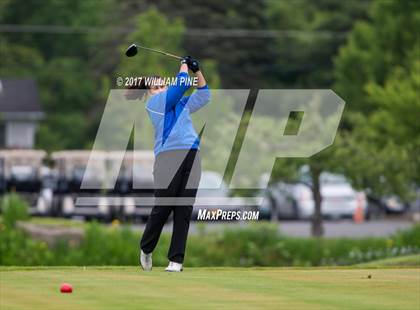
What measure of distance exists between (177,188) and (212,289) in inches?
88.2

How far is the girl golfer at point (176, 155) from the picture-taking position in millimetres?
13352

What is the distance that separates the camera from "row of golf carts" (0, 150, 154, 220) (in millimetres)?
41594

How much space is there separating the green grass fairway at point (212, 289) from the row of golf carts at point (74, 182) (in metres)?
25.3

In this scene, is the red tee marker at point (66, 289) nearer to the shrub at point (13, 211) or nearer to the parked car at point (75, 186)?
the shrub at point (13, 211)

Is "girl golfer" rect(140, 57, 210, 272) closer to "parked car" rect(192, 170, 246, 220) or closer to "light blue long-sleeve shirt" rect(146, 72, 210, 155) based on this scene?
"light blue long-sleeve shirt" rect(146, 72, 210, 155)

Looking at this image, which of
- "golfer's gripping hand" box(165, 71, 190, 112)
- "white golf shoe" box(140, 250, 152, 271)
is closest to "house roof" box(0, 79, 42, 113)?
"white golf shoe" box(140, 250, 152, 271)

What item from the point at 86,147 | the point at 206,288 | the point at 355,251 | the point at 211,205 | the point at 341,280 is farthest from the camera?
the point at 86,147

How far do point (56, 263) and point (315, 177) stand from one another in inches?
403

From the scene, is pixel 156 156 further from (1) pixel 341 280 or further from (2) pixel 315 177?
(2) pixel 315 177

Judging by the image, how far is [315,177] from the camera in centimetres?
3456

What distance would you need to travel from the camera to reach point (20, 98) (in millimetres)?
67812

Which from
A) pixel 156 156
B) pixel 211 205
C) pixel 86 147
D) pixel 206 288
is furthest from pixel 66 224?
pixel 86 147

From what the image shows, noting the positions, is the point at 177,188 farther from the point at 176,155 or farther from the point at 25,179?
the point at 25,179

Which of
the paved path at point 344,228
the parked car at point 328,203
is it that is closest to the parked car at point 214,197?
the paved path at point 344,228
